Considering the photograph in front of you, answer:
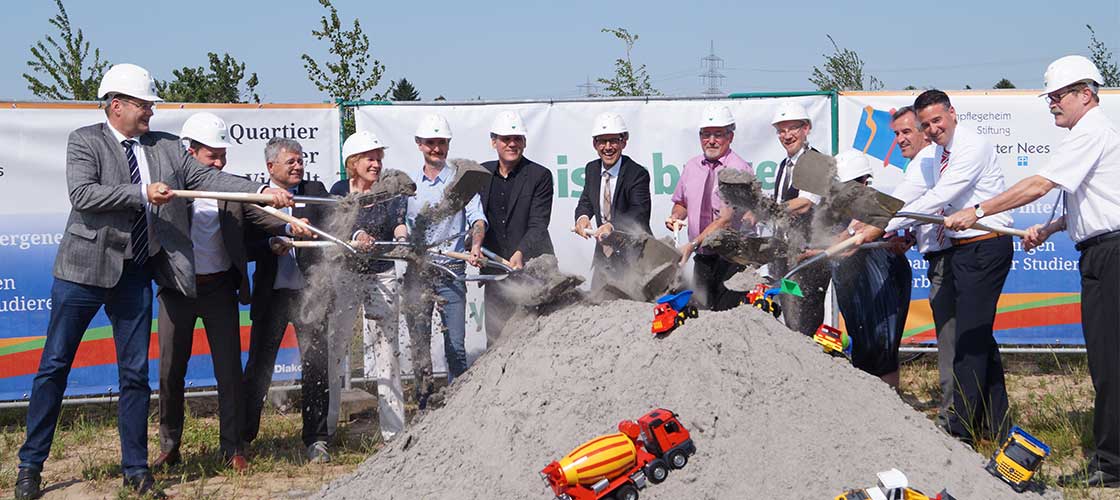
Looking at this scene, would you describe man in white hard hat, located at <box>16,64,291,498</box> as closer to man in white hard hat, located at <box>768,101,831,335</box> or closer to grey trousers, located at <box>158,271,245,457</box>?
grey trousers, located at <box>158,271,245,457</box>

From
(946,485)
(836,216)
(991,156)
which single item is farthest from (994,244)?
(946,485)

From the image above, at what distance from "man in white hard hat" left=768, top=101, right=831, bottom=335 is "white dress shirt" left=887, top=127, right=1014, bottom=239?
0.50 meters

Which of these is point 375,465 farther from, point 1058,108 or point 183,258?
point 1058,108

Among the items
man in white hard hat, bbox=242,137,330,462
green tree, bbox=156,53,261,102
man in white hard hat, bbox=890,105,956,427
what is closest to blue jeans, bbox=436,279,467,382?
man in white hard hat, bbox=242,137,330,462

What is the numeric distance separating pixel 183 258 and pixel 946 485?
398cm

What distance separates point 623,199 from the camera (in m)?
6.74

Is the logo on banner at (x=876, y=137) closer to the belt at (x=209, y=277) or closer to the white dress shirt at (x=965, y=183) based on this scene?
the white dress shirt at (x=965, y=183)

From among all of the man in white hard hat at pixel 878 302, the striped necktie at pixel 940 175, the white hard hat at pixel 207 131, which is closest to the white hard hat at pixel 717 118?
the man in white hard hat at pixel 878 302

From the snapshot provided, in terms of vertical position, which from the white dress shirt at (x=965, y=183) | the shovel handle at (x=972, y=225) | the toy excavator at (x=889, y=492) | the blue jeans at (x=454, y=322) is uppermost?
the white dress shirt at (x=965, y=183)

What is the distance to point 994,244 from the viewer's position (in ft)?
18.6

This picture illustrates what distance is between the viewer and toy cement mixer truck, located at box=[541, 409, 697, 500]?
3.73 meters

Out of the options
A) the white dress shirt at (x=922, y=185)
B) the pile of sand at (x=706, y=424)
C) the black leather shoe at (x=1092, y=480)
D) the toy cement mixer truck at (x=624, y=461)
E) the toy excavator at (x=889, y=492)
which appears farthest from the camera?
the white dress shirt at (x=922, y=185)

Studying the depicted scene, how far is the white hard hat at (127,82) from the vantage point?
5254 mm

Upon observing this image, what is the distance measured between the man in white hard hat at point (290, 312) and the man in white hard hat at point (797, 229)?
9.06ft
